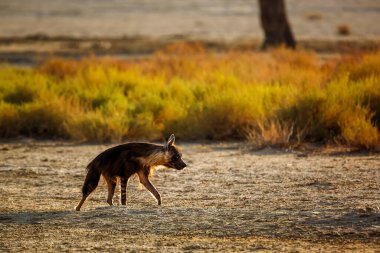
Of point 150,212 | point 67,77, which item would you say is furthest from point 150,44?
point 150,212

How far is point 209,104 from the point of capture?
1973cm

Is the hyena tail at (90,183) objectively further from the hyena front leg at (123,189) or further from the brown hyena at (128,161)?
the hyena front leg at (123,189)

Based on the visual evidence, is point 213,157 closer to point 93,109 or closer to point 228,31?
point 93,109

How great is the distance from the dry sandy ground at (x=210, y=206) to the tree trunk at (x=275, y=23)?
67.1ft

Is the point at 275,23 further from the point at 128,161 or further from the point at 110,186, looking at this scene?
the point at 128,161

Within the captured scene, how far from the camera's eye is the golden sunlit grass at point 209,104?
18359 mm

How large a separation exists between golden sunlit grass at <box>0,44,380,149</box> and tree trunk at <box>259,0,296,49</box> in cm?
1252

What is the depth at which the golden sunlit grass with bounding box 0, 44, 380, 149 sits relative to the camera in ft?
60.2

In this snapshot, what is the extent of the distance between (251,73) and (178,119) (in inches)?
217

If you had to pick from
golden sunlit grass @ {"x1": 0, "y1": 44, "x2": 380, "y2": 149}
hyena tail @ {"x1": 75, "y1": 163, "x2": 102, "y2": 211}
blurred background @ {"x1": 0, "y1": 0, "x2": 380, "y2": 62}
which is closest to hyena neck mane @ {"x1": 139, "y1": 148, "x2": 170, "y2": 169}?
hyena tail @ {"x1": 75, "y1": 163, "x2": 102, "y2": 211}

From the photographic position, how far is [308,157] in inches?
659

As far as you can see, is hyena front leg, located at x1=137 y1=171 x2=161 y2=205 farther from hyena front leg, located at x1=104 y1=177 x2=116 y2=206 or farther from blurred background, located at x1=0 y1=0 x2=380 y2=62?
blurred background, located at x1=0 y1=0 x2=380 y2=62

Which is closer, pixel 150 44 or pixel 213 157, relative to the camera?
pixel 213 157

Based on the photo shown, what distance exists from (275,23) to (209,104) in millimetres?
18582
